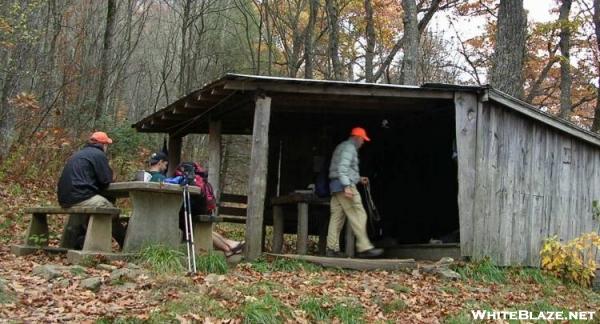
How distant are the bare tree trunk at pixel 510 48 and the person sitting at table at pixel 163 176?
7.42 meters

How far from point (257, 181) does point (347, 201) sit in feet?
5.07

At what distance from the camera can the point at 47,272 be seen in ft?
24.2

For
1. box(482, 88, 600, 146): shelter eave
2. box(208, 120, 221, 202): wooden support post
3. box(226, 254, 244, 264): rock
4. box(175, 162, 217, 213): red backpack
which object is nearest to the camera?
box(175, 162, 217, 213): red backpack

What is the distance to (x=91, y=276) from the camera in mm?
7449

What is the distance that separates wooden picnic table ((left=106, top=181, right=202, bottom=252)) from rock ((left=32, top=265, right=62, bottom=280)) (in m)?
1.21

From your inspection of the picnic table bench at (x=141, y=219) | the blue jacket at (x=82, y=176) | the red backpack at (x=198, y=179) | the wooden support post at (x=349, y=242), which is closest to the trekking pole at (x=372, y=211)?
the wooden support post at (x=349, y=242)

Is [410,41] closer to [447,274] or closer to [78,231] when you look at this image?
[447,274]

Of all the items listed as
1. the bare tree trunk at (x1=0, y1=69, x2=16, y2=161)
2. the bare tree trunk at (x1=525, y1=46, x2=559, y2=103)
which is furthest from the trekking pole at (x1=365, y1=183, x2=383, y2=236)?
the bare tree trunk at (x1=525, y1=46, x2=559, y2=103)

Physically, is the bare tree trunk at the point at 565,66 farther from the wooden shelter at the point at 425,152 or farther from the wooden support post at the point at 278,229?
the wooden support post at the point at 278,229

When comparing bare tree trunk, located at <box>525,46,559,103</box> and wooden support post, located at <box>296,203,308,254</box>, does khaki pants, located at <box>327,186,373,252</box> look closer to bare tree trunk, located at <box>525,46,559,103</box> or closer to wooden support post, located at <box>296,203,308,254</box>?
wooden support post, located at <box>296,203,308,254</box>

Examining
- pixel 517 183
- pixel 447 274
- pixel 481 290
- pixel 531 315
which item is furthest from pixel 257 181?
pixel 517 183

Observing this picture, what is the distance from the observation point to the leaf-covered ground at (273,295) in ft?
19.8

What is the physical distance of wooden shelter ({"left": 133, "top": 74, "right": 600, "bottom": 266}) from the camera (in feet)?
32.7

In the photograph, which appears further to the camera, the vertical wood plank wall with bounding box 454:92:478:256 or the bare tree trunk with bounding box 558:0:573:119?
the bare tree trunk with bounding box 558:0:573:119
